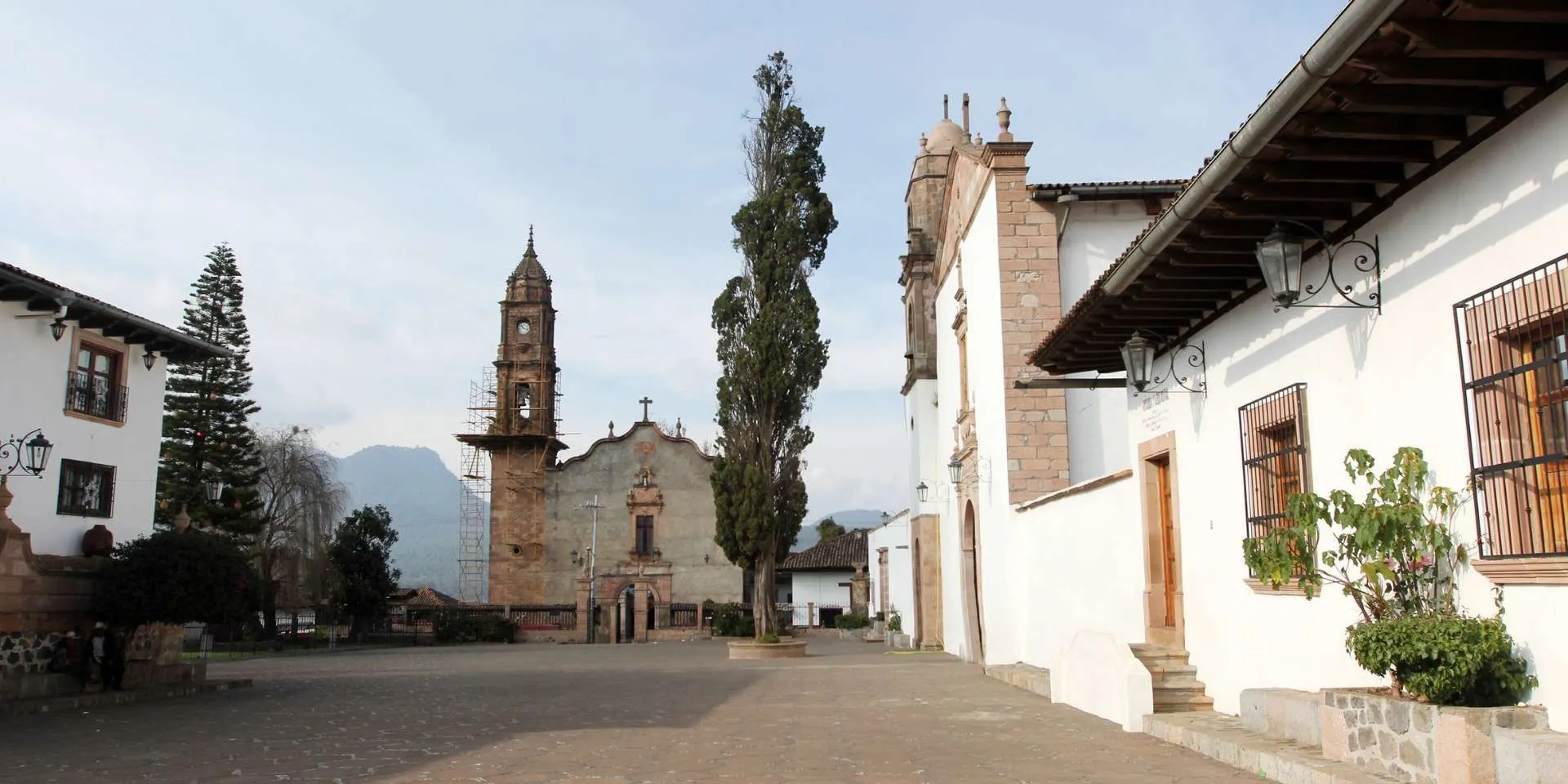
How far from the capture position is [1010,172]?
18094mm

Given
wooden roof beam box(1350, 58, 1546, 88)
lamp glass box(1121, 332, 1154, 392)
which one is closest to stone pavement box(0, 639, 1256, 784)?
lamp glass box(1121, 332, 1154, 392)

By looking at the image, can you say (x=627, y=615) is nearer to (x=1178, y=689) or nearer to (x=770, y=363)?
(x=770, y=363)

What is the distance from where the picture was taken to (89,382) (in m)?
18.4

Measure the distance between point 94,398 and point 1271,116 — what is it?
18242 millimetres

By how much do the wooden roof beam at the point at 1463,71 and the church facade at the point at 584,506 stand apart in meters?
42.3

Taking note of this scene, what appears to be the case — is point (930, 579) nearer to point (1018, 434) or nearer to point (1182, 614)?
point (1018, 434)

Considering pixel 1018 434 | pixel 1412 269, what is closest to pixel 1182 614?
pixel 1412 269

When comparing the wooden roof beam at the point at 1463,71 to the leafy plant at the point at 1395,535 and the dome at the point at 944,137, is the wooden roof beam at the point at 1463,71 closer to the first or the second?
the leafy plant at the point at 1395,535

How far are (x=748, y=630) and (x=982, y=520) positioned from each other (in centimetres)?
2505

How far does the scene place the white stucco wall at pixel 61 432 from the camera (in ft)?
54.4

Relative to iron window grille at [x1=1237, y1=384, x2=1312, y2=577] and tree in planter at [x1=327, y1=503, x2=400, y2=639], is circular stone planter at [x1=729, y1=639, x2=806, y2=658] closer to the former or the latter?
tree in planter at [x1=327, y1=503, x2=400, y2=639]

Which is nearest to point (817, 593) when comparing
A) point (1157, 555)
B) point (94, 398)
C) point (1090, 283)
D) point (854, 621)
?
point (854, 621)

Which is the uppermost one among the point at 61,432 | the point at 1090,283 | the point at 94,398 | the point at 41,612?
the point at 1090,283

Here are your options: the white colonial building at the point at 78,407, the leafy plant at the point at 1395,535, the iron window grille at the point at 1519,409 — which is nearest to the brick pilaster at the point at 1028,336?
the leafy plant at the point at 1395,535
